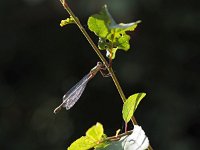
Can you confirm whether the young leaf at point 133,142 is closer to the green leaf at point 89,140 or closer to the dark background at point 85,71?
the green leaf at point 89,140

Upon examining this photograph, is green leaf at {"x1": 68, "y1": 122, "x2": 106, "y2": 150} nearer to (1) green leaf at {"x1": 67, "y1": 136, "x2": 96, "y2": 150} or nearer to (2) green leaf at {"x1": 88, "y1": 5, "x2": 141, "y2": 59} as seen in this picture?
(1) green leaf at {"x1": 67, "y1": 136, "x2": 96, "y2": 150}

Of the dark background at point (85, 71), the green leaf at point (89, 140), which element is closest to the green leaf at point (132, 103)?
the green leaf at point (89, 140)

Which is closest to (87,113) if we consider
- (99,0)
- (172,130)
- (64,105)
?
(172,130)

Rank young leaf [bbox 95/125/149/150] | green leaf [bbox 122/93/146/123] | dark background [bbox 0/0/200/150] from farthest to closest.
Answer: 1. dark background [bbox 0/0/200/150]
2. green leaf [bbox 122/93/146/123]
3. young leaf [bbox 95/125/149/150]

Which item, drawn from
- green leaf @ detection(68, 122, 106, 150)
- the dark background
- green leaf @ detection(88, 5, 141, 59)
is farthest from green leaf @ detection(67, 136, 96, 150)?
the dark background

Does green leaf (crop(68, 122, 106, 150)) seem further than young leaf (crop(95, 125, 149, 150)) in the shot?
Yes

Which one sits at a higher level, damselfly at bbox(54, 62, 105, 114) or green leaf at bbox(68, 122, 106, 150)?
damselfly at bbox(54, 62, 105, 114)

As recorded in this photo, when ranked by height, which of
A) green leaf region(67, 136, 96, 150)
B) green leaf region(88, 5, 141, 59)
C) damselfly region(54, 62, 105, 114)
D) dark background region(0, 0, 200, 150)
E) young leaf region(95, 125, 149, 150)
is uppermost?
green leaf region(88, 5, 141, 59)

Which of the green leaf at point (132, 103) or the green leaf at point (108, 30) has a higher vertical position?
the green leaf at point (108, 30)

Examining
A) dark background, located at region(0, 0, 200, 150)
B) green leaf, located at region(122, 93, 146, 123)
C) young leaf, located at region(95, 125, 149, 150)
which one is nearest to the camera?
young leaf, located at region(95, 125, 149, 150)
